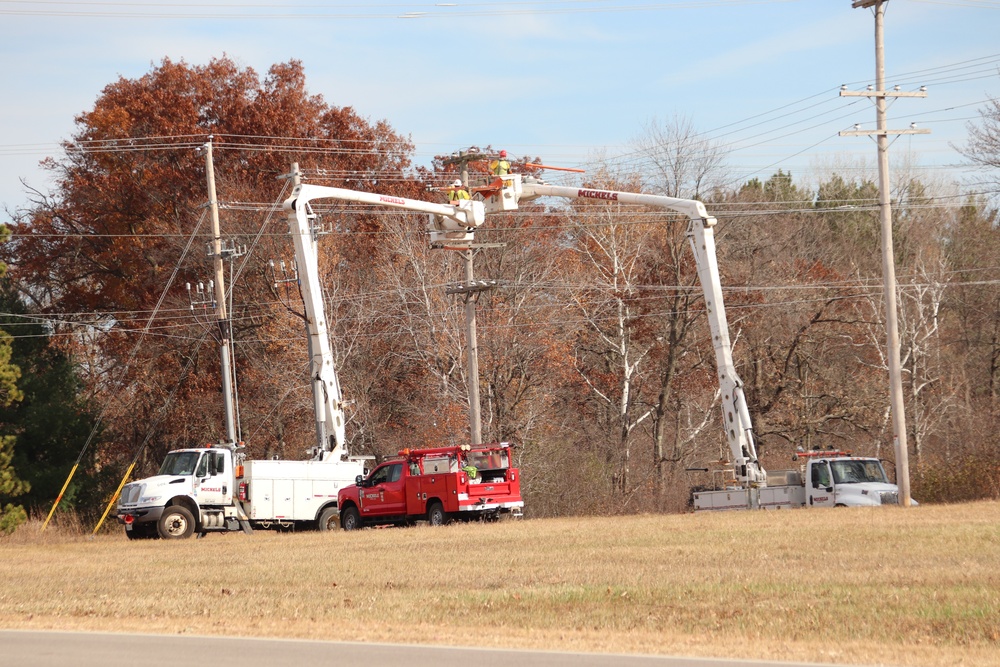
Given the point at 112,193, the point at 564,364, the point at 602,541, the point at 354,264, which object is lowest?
the point at 602,541

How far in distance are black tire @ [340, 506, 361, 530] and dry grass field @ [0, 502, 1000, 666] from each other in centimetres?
724

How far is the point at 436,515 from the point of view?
32.6 meters

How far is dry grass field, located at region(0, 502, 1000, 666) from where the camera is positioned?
38.8ft

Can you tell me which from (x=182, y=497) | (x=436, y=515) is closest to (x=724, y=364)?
(x=436, y=515)

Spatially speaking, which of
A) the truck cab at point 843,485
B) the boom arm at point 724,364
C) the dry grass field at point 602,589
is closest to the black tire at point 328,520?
the dry grass field at point 602,589

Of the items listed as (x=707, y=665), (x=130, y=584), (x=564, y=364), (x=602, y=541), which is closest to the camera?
(x=707, y=665)

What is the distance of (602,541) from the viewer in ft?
76.1

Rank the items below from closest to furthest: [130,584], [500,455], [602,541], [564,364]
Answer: [130,584]
[602,541]
[500,455]
[564,364]

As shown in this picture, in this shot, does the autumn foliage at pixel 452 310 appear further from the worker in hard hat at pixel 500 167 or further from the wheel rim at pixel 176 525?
the wheel rim at pixel 176 525

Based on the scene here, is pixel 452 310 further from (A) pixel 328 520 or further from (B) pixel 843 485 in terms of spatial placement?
(B) pixel 843 485

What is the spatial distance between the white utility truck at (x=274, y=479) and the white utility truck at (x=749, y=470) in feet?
27.7

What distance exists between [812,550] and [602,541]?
5056 mm

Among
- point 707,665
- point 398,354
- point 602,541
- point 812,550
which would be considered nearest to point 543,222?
point 398,354

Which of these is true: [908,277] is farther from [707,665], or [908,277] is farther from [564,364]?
[707,665]
